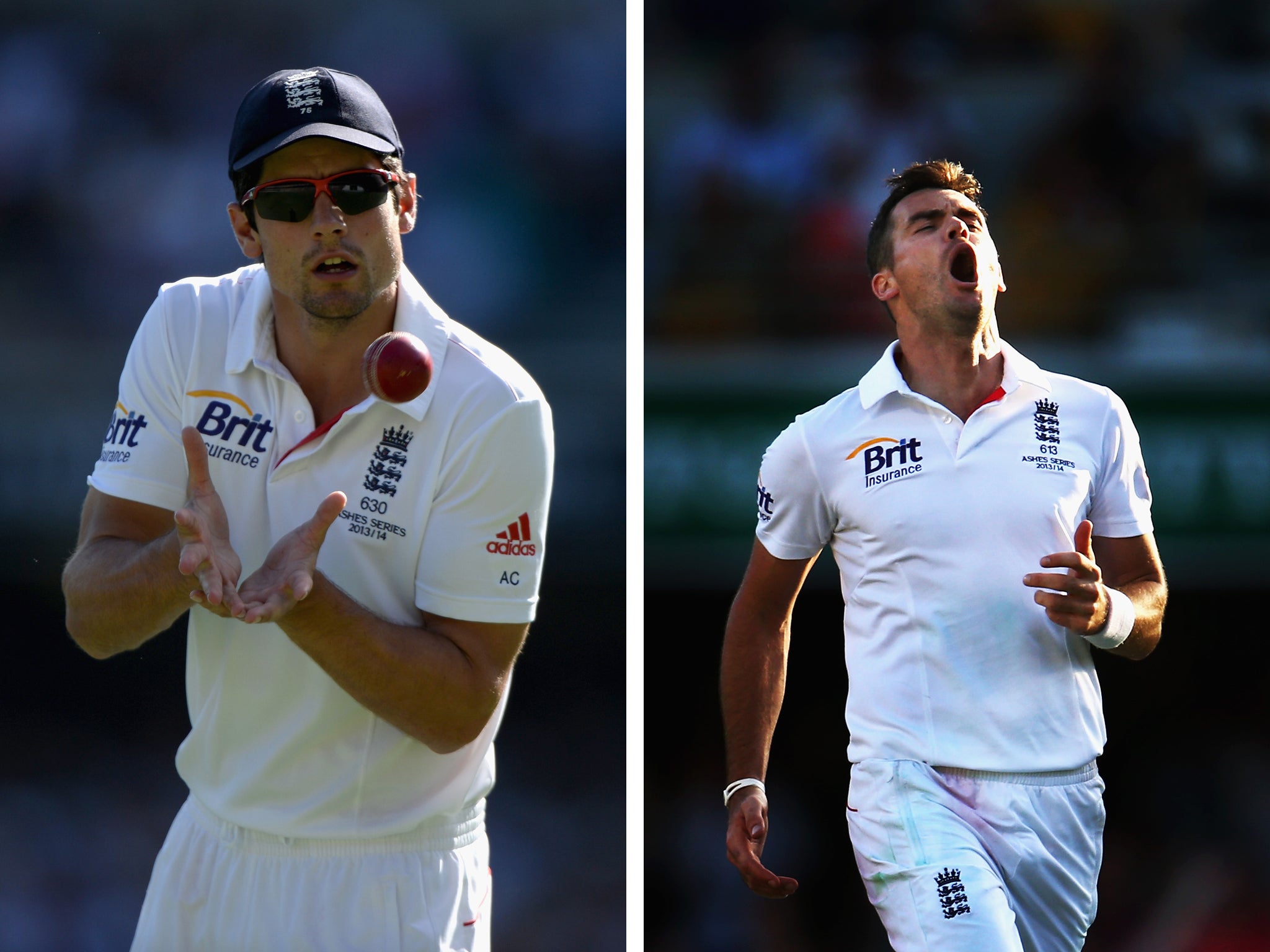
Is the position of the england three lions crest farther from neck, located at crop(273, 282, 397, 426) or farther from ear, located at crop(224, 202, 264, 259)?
ear, located at crop(224, 202, 264, 259)

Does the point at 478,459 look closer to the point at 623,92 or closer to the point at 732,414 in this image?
the point at 732,414

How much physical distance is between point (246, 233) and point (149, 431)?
417 mm

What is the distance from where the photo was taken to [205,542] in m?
2.50

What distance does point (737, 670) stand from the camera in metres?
3.43

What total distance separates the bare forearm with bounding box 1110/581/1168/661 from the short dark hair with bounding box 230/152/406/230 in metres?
1.66

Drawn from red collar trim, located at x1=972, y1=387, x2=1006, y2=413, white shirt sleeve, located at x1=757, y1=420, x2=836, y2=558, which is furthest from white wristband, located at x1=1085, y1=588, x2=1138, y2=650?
white shirt sleeve, located at x1=757, y1=420, x2=836, y2=558

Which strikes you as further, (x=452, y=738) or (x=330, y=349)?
(x=330, y=349)

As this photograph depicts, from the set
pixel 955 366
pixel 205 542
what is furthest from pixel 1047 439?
pixel 205 542

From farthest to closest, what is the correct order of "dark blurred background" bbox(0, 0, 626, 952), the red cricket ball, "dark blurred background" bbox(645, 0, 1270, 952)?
"dark blurred background" bbox(0, 0, 626, 952)
"dark blurred background" bbox(645, 0, 1270, 952)
the red cricket ball

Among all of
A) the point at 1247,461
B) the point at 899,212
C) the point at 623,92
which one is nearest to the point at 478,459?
the point at 899,212

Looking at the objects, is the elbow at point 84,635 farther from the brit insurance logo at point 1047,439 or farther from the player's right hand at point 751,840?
the brit insurance logo at point 1047,439

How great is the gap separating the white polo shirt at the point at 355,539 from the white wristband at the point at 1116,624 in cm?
108

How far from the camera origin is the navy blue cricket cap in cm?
282

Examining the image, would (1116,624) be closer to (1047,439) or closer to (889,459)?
(1047,439)
